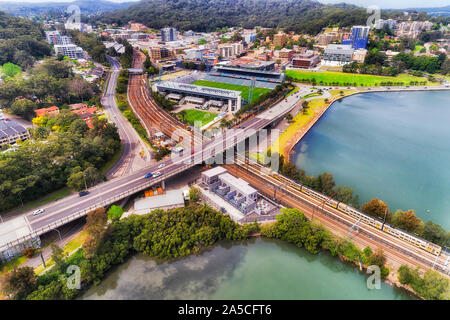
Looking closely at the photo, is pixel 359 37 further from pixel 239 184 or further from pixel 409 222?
pixel 239 184

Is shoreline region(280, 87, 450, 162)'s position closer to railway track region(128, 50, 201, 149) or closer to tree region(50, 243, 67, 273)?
railway track region(128, 50, 201, 149)

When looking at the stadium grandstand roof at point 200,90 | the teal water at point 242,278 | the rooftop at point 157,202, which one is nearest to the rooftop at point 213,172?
the rooftop at point 157,202

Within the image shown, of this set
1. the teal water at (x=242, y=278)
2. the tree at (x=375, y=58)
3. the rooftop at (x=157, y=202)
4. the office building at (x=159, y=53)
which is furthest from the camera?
the office building at (x=159, y=53)

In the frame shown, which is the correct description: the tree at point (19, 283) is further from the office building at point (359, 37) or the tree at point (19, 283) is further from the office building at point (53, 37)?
the office building at point (359, 37)

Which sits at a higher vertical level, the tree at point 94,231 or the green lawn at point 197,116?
the green lawn at point 197,116

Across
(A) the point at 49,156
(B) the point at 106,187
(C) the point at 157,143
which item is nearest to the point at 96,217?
(B) the point at 106,187

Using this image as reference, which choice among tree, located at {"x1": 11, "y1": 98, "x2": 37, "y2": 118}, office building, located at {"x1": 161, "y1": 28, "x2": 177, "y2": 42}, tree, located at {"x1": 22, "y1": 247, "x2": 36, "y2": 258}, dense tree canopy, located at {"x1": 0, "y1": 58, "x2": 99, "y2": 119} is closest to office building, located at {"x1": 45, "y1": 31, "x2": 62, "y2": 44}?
office building, located at {"x1": 161, "y1": 28, "x2": 177, "y2": 42}
